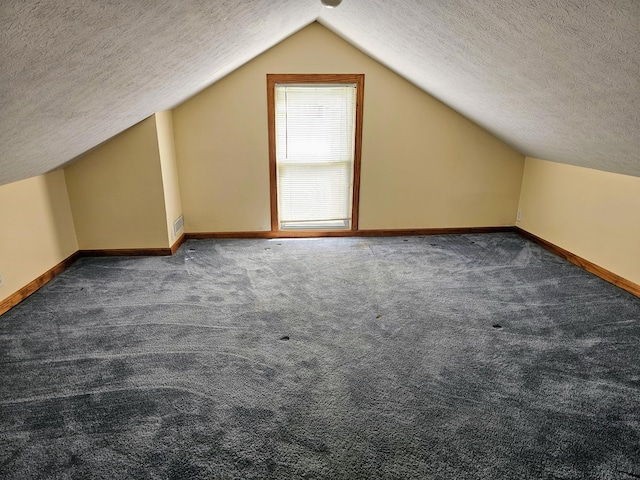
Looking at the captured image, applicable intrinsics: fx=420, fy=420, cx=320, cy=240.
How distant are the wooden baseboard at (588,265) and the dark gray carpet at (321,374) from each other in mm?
88

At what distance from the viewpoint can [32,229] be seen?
122 inches

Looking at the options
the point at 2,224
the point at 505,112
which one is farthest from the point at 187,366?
the point at 505,112

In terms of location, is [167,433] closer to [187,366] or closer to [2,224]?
[187,366]

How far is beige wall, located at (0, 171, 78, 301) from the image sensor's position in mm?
2830

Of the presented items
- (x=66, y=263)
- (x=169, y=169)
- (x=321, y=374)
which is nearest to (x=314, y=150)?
(x=169, y=169)

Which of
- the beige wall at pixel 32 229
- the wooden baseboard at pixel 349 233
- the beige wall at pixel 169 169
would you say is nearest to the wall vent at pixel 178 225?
the beige wall at pixel 169 169

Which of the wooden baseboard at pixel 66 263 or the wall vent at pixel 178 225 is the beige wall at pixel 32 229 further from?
the wall vent at pixel 178 225

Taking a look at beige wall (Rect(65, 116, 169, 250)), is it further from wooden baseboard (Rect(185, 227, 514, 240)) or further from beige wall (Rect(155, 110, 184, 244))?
wooden baseboard (Rect(185, 227, 514, 240))

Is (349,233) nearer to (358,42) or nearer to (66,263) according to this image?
(358,42)

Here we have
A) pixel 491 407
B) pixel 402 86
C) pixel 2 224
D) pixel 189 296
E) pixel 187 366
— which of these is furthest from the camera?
pixel 402 86

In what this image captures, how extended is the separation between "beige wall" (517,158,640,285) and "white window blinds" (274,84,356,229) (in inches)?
73.4

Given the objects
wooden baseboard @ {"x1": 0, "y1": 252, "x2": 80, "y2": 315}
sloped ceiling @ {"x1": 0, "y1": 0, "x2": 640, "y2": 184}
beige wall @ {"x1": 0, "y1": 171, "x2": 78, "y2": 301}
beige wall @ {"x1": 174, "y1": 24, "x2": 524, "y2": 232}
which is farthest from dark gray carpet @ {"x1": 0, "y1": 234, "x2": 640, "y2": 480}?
sloped ceiling @ {"x1": 0, "y1": 0, "x2": 640, "y2": 184}

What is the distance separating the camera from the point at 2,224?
2785 mm

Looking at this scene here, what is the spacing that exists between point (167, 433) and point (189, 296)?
1382mm
